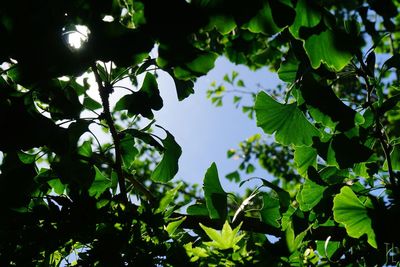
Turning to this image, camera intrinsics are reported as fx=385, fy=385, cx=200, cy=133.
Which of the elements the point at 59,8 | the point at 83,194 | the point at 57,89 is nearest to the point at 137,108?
→ the point at 57,89

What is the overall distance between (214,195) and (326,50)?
650 mm

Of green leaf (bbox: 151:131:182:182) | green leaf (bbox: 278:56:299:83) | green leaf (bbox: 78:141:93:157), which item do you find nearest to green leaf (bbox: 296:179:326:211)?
green leaf (bbox: 278:56:299:83)

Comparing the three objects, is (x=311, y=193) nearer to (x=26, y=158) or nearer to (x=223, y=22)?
(x=223, y=22)

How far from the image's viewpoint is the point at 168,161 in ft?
5.52

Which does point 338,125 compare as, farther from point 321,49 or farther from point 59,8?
point 59,8

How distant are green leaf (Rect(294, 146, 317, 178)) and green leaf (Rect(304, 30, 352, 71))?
58 centimetres

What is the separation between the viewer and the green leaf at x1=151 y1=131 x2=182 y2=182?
165cm

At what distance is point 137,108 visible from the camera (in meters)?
1.49

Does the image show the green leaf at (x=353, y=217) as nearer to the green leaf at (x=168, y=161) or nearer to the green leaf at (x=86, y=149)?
the green leaf at (x=168, y=161)

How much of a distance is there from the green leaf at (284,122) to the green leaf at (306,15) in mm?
548

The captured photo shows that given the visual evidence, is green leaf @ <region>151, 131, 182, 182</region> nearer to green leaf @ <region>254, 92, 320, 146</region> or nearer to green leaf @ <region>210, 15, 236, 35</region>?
green leaf @ <region>254, 92, 320, 146</region>

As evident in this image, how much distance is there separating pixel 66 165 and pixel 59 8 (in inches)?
22.0

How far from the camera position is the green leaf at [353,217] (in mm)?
1426

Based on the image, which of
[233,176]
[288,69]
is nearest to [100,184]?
[288,69]
